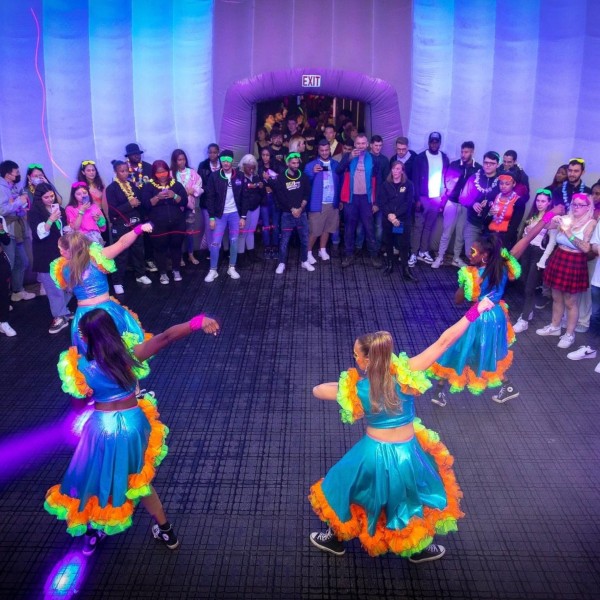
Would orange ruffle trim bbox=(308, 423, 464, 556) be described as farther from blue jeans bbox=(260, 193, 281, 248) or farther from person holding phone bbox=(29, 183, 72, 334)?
blue jeans bbox=(260, 193, 281, 248)

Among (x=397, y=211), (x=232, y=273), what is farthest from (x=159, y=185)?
(x=397, y=211)

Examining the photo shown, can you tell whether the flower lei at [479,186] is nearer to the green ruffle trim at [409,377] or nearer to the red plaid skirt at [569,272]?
the red plaid skirt at [569,272]

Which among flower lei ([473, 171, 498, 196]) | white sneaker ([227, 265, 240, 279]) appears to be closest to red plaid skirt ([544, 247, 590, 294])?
flower lei ([473, 171, 498, 196])

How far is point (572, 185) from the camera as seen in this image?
6832 mm

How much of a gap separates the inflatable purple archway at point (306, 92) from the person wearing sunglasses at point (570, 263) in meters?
3.41

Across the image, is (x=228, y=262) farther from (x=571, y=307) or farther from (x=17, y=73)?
(x=571, y=307)

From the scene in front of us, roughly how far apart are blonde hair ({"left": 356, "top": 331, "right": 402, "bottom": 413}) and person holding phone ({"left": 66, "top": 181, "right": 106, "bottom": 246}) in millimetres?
4840

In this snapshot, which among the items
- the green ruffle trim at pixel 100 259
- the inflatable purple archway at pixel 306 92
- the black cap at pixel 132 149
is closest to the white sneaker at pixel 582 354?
the inflatable purple archway at pixel 306 92

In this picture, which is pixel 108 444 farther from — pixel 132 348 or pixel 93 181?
pixel 93 181

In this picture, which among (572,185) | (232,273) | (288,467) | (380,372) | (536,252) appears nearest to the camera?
(380,372)

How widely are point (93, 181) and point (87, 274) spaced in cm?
309

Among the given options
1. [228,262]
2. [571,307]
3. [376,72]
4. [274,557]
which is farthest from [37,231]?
[571,307]

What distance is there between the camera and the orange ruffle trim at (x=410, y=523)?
3324 millimetres

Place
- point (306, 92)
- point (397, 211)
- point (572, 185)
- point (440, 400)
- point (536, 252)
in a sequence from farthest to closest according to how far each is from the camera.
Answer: point (306, 92) < point (397, 211) < point (572, 185) < point (536, 252) < point (440, 400)
